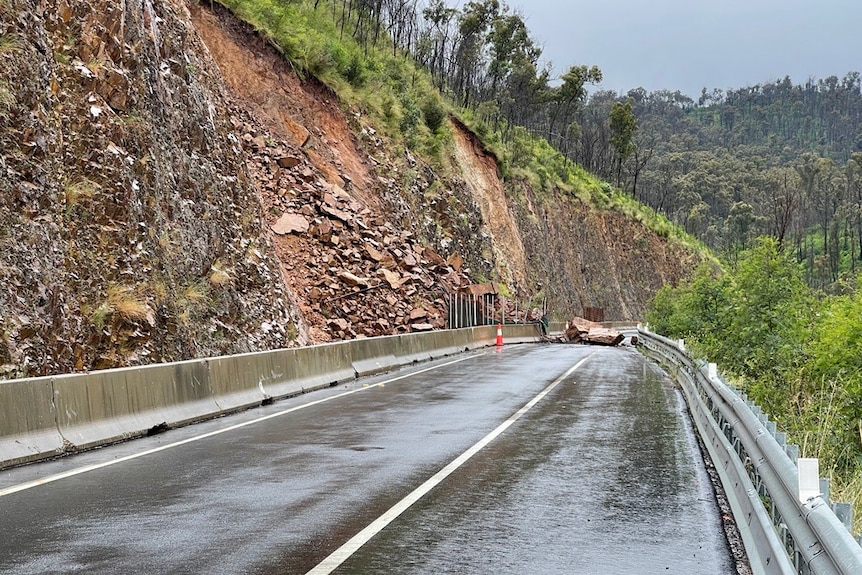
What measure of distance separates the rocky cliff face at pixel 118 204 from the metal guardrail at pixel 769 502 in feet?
31.5

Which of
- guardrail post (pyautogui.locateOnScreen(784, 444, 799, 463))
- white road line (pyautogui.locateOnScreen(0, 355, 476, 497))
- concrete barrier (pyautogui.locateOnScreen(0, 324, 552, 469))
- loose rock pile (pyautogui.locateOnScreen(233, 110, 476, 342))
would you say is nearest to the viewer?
guardrail post (pyautogui.locateOnScreen(784, 444, 799, 463))

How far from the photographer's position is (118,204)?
1988 centimetres

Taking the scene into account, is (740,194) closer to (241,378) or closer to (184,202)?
(184,202)

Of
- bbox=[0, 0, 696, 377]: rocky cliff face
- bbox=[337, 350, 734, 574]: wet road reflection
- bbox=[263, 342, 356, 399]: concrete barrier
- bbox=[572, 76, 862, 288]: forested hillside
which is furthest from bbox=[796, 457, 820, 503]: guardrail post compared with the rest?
bbox=[572, 76, 862, 288]: forested hillside

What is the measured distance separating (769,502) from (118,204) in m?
15.1

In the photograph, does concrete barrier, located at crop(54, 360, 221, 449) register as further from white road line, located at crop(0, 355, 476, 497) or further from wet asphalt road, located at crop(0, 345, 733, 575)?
white road line, located at crop(0, 355, 476, 497)

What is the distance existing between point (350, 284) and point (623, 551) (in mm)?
27154

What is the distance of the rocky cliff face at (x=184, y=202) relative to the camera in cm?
1702

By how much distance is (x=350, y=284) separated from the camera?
34188mm

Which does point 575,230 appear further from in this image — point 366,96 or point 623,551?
point 623,551

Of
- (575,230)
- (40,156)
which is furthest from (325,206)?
(575,230)

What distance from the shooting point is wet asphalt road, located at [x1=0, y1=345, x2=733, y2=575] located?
23.3ft

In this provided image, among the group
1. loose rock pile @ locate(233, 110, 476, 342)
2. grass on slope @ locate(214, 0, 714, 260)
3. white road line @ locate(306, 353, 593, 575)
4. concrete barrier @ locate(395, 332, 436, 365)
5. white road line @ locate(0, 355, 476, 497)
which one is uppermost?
grass on slope @ locate(214, 0, 714, 260)

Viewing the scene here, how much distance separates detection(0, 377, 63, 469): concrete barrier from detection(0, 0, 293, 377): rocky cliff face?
2.90 meters
